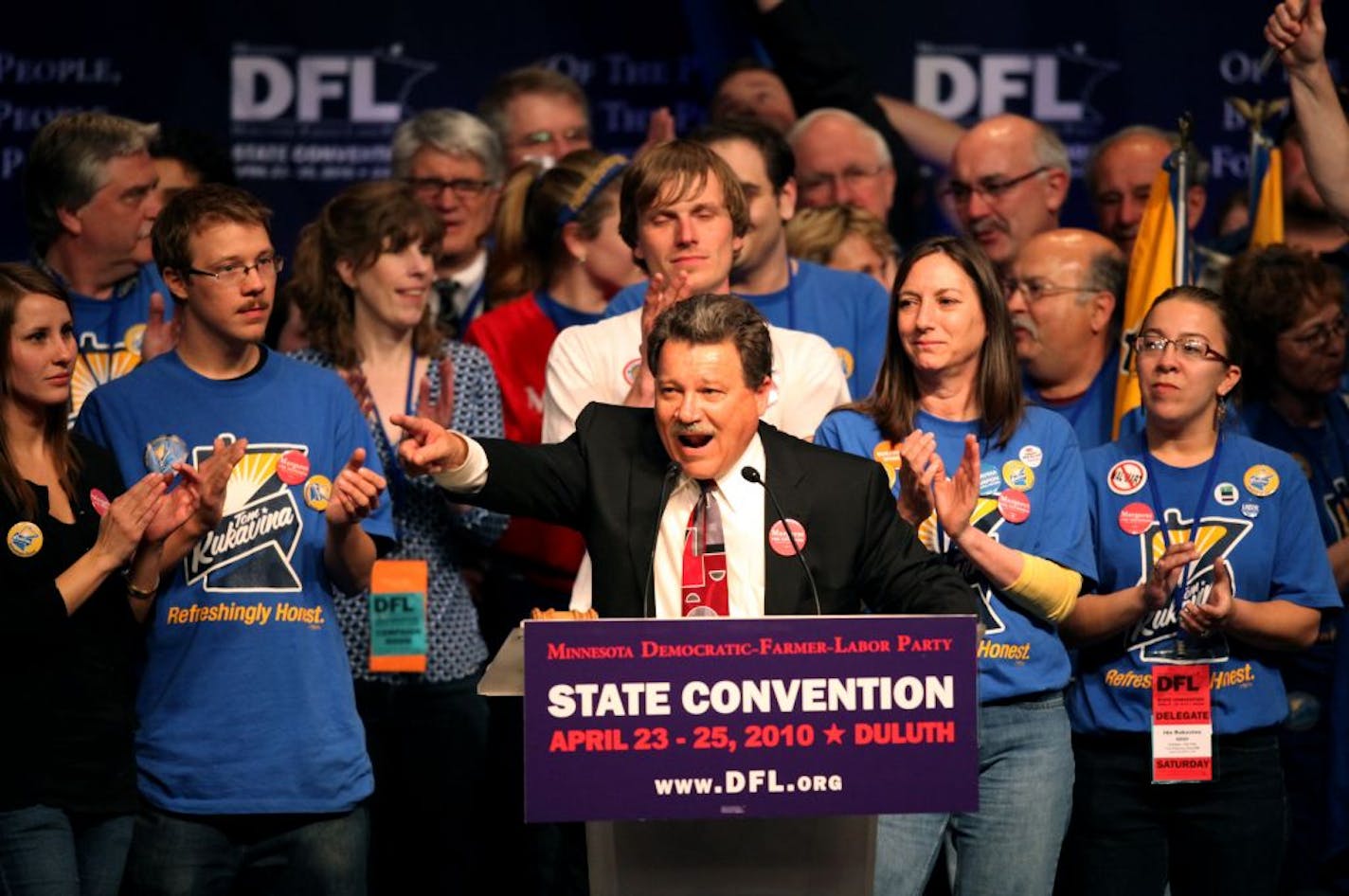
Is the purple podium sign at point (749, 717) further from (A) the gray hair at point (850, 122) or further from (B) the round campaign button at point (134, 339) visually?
(A) the gray hair at point (850, 122)

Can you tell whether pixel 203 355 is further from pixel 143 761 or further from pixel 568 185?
pixel 568 185

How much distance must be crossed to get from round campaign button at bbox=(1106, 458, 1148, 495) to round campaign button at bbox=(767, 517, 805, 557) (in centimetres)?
133

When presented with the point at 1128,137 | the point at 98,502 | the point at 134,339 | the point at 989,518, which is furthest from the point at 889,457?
the point at 1128,137

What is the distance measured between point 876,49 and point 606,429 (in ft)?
13.5

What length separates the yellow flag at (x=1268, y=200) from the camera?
19.8ft

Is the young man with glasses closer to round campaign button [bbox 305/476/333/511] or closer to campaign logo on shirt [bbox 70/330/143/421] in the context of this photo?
round campaign button [bbox 305/476/333/511]

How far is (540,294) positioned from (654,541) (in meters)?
2.17

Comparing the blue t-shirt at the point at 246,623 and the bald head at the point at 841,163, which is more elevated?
the bald head at the point at 841,163

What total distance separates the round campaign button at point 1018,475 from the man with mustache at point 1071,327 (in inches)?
43.5

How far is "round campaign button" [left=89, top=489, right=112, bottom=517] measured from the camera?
4125 mm

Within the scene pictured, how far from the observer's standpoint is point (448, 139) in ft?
20.3

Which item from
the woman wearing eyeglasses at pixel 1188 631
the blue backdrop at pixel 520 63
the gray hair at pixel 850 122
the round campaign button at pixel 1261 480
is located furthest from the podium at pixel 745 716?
the blue backdrop at pixel 520 63

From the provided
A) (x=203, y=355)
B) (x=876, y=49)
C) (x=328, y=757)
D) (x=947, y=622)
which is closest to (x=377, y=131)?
(x=876, y=49)

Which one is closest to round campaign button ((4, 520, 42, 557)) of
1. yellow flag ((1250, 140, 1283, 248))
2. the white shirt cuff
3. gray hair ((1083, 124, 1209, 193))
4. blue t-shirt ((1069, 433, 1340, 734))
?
the white shirt cuff
